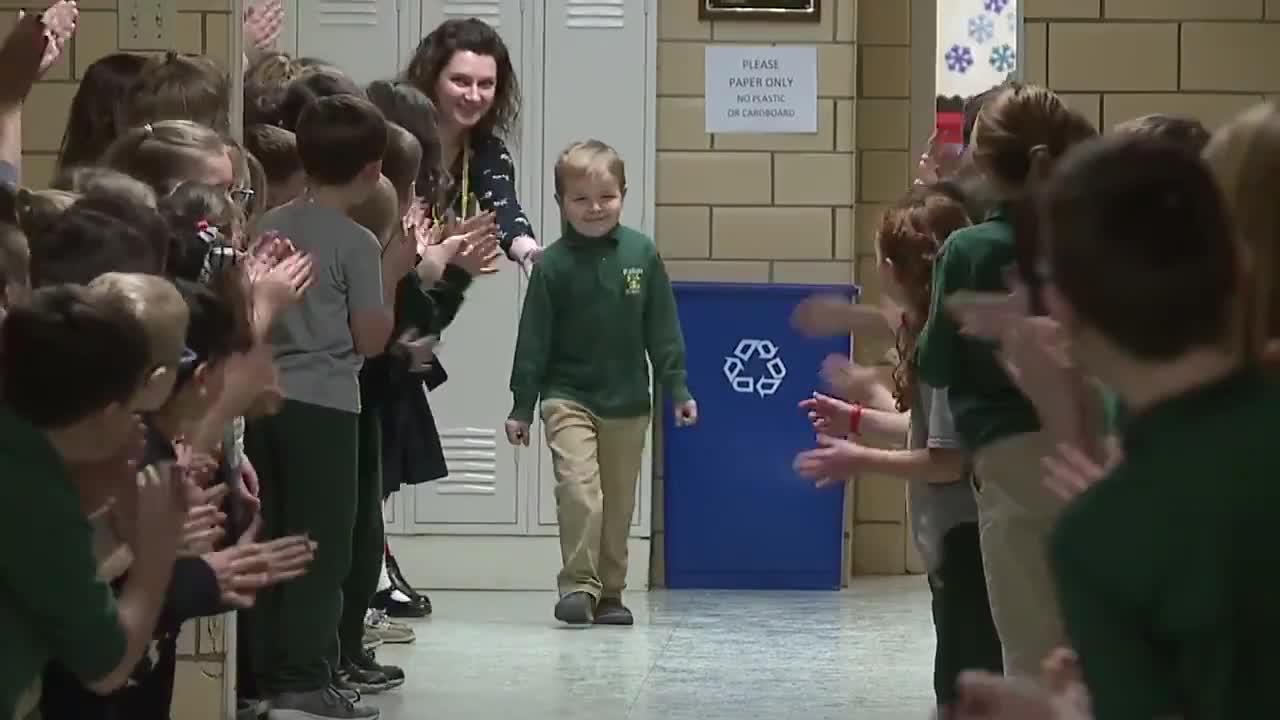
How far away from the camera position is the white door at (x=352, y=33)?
699 cm

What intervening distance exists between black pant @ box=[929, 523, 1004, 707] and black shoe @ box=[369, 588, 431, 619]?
9.32ft

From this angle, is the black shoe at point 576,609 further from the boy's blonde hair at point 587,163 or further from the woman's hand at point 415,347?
the woman's hand at point 415,347

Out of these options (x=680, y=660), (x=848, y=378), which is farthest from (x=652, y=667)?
(x=848, y=378)

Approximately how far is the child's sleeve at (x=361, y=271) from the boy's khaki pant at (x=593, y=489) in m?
2.07

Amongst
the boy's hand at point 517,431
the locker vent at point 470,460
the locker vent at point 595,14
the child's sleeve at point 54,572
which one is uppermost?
the locker vent at point 595,14

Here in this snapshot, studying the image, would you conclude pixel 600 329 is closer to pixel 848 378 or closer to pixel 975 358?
pixel 848 378

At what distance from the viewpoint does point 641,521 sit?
7012mm

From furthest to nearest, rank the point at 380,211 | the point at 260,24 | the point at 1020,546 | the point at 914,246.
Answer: the point at 260,24
the point at 380,211
the point at 914,246
the point at 1020,546

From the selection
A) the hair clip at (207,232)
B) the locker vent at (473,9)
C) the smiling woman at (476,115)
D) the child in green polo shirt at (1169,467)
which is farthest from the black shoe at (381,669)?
the child in green polo shirt at (1169,467)

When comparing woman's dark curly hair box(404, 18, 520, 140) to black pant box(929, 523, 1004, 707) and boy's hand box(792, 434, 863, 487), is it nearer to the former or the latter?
black pant box(929, 523, 1004, 707)

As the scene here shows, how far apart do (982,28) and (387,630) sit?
12.0 feet

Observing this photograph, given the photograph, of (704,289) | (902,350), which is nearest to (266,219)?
(902,350)

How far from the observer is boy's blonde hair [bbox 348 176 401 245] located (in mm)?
4383

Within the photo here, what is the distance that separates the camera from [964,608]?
11.4ft
